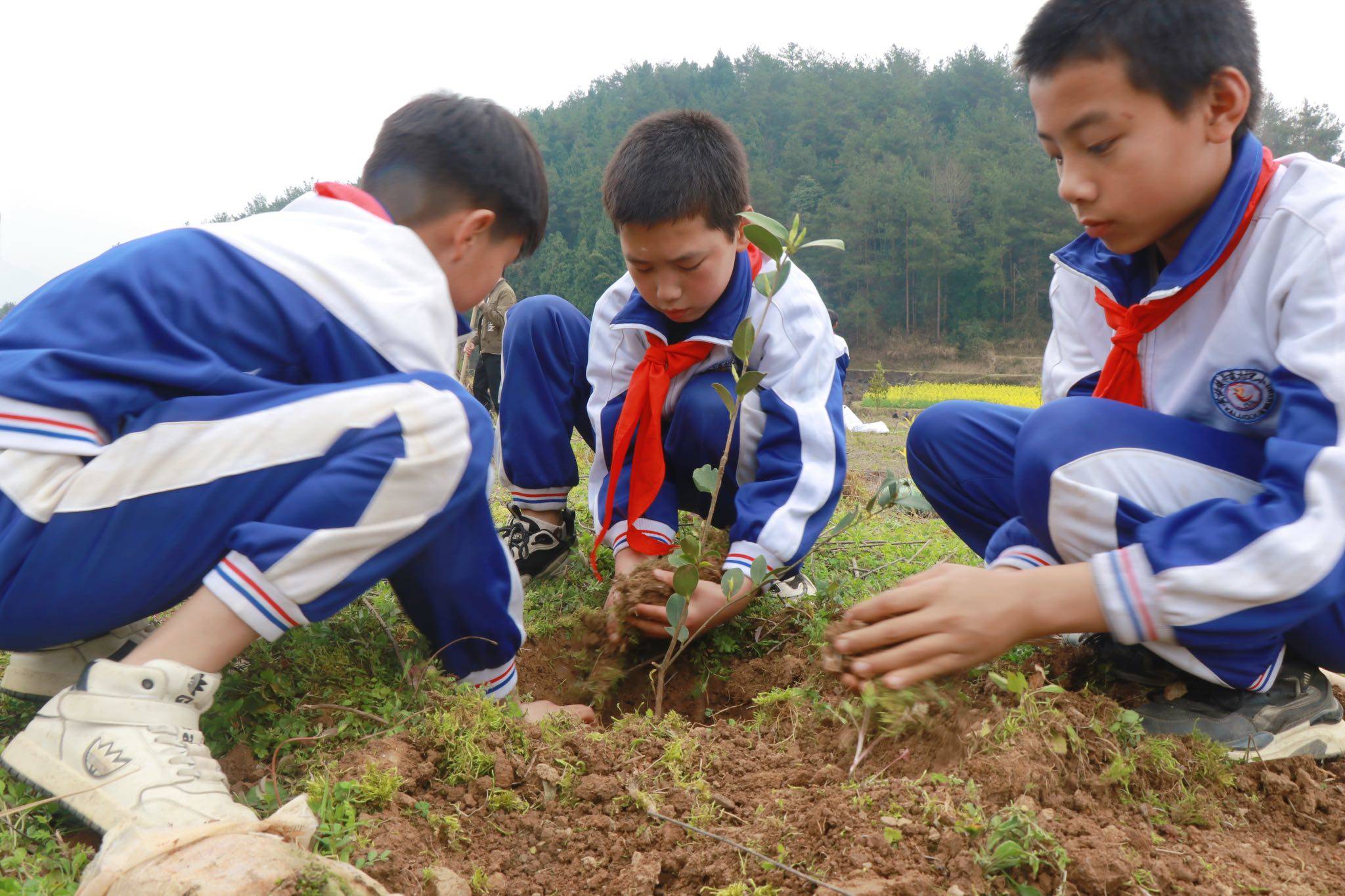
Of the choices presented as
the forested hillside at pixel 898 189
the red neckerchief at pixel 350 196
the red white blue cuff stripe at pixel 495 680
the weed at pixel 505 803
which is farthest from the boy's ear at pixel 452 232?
the forested hillside at pixel 898 189

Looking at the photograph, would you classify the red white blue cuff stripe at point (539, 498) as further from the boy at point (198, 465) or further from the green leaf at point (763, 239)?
the green leaf at point (763, 239)

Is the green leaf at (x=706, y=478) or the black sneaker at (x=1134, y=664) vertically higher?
the green leaf at (x=706, y=478)

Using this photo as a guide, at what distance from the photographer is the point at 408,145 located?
211 cm

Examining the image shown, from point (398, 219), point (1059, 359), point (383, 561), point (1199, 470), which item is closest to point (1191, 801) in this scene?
point (1199, 470)

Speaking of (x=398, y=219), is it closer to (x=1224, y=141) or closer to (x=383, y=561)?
(x=383, y=561)

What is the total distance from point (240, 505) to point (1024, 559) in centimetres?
154

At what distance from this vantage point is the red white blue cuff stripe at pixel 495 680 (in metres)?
2.06

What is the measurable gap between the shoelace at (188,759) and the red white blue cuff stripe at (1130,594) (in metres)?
1.46

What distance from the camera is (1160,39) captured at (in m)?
1.65

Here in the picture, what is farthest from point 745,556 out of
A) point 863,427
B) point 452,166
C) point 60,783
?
point 863,427

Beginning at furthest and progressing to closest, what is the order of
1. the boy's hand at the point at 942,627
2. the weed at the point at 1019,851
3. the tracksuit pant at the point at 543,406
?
the tracksuit pant at the point at 543,406 → the boy's hand at the point at 942,627 → the weed at the point at 1019,851

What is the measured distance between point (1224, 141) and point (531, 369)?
2.06 meters

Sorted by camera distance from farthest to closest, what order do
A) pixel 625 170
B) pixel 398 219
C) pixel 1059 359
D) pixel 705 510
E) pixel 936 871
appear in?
pixel 705 510, pixel 625 170, pixel 1059 359, pixel 398 219, pixel 936 871

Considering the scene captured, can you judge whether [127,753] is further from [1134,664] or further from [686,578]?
[1134,664]
